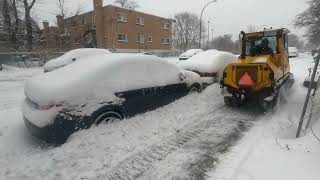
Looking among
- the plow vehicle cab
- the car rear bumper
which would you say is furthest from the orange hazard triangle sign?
the car rear bumper

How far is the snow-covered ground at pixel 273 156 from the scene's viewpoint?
13.2ft

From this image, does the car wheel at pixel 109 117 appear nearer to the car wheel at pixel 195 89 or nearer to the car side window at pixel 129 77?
the car side window at pixel 129 77

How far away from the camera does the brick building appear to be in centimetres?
3675

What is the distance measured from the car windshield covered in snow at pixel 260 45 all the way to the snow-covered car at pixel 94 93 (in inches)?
109

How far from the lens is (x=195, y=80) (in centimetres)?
872

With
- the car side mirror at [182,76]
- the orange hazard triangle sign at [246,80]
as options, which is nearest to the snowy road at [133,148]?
the orange hazard triangle sign at [246,80]

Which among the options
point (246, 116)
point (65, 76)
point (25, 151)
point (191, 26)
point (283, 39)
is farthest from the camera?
point (191, 26)

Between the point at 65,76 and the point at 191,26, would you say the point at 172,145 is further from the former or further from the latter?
the point at 191,26

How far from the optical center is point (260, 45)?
8.37 meters

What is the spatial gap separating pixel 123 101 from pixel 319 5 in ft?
133

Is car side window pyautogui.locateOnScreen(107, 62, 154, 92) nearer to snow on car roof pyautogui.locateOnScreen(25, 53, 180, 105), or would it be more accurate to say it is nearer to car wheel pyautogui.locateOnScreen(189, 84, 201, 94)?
snow on car roof pyautogui.locateOnScreen(25, 53, 180, 105)

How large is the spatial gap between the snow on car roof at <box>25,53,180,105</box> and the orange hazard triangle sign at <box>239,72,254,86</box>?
2.76 metres

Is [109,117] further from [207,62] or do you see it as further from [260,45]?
[207,62]

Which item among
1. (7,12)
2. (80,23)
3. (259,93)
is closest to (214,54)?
(259,93)
